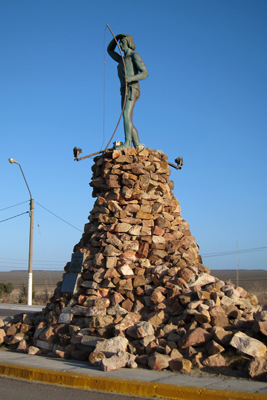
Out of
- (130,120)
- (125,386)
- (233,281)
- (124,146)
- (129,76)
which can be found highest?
(129,76)

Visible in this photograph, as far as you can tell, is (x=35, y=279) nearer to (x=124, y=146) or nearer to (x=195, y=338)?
(x=124, y=146)

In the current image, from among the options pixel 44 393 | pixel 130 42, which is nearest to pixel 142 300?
pixel 44 393

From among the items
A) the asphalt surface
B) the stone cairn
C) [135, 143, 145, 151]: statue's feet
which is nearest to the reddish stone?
the stone cairn

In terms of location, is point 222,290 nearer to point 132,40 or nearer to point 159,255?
point 159,255

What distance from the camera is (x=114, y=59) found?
9945mm

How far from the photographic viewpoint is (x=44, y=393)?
5.18 meters

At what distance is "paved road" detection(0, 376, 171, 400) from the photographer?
16.3 feet

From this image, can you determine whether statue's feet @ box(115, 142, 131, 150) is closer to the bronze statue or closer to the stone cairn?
the bronze statue

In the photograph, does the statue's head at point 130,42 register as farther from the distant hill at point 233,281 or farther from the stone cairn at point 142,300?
the distant hill at point 233,281

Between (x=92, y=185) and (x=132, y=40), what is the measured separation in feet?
11.2

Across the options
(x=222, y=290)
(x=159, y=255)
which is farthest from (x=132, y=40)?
(x=222, y=290)

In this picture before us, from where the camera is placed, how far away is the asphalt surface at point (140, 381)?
4.85 metres

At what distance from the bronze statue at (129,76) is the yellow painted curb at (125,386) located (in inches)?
198

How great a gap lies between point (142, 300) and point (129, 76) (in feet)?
15.8
